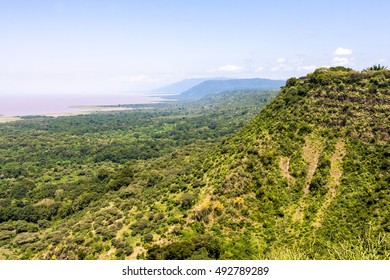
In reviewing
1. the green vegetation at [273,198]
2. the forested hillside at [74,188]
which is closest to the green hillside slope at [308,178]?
the green vegetation at [273,198]

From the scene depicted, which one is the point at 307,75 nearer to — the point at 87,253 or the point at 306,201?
the point at 306,201

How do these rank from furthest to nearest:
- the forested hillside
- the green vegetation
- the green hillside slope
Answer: the forested hillside < the green hillside slope < the green vegetation

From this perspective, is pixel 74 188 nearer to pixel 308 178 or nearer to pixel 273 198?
pixel 273 198

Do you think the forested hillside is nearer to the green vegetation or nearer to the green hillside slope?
the green vegetation

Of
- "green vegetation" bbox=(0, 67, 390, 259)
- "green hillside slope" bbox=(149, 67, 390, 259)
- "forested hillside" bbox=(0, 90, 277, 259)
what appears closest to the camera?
"green vegetation" bbox=(0, 67, 390, 259)

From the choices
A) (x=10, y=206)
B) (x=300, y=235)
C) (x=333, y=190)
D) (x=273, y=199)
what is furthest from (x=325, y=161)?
(x=10, y=206)

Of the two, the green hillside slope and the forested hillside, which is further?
the forested hillside

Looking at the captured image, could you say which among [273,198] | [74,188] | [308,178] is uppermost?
[308,178]

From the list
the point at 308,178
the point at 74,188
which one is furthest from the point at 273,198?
the point at 74,188

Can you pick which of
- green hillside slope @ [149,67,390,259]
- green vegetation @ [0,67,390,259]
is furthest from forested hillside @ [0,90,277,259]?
green hillside slope @ [149,67,390,259]

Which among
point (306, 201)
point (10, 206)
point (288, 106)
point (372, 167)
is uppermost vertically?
point (288, 106)

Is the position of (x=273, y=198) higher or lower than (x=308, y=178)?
lower
